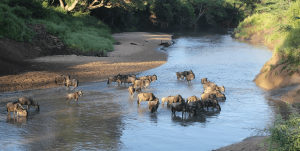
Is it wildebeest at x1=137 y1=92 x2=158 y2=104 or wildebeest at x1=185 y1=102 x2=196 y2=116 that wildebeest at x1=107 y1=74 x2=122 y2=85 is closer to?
wildebeest at x1=137 y1=92 x2=158 y2=104

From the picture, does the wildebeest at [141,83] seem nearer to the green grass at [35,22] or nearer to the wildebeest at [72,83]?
the wildebeest at [72,83]

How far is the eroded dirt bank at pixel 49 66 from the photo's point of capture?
19984 millimetres

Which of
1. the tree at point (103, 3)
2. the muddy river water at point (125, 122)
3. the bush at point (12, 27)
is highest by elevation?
the tree at point (103, 3)

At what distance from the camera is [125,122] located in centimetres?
1322

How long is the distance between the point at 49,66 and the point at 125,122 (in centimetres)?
1302

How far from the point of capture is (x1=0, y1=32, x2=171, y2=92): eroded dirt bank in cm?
1998

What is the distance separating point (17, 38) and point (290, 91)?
2152 centimetres

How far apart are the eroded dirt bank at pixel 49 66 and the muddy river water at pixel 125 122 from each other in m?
1.76

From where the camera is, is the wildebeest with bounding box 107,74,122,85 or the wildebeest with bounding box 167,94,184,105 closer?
the wildebeest with bounding box 167,94,184,105

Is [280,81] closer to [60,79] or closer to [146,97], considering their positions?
[146,97]

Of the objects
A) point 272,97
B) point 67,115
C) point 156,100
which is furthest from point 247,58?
point 67,115

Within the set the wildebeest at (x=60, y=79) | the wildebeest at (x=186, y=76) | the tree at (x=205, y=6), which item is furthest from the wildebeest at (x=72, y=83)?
the tree at (x=205, y=6)

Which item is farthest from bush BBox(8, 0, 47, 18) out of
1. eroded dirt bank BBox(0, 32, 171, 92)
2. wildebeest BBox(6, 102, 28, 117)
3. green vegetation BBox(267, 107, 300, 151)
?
green vegetation BBox(267, 107, 300, 151)

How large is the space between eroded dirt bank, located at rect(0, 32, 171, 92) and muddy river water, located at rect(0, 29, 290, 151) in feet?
5.77
